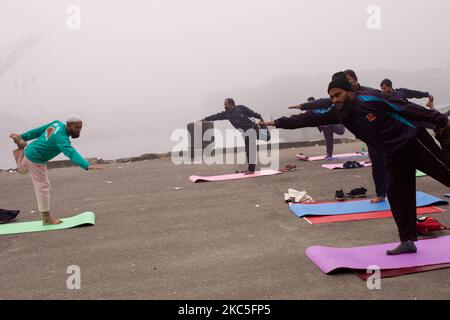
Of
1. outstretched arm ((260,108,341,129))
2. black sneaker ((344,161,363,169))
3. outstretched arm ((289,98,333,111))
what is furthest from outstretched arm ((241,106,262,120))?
outstretched arm ((260,108,341,129))

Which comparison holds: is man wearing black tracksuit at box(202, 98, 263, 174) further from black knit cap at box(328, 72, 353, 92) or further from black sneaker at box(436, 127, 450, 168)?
black sneaker at box(436, 127, 450, 168)

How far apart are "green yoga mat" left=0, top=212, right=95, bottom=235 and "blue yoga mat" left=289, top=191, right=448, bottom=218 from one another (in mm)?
3350

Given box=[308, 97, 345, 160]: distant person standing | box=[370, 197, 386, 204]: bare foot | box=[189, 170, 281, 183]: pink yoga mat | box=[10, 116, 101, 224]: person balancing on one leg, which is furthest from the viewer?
box=[308, 97, 345, 160]: distant person standing

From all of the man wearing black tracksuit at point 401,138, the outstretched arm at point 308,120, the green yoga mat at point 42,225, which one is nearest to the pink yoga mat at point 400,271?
the man wearing black tracksuit at point 401,138

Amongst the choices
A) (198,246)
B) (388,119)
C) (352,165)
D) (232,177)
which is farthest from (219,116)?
(388,119)

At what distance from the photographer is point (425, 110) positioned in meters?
4.76

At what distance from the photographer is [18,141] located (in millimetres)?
7340

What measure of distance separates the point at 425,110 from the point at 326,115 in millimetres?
1087

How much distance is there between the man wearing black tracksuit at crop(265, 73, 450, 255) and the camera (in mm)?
4793

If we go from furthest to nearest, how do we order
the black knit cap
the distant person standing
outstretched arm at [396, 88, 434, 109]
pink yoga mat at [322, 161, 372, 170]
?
the distant person standing → pink yoga mat at [322, 161, 372, 170] → outstretched arm at [396, 88, 434, 109] → the black knit cap

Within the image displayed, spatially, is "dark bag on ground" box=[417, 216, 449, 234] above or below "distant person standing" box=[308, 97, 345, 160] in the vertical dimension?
below

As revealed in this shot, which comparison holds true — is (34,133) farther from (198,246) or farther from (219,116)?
(219,116)

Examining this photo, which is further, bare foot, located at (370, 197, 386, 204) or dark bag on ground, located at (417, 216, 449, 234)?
bare foot, located at (370, 197, 386, 204)
